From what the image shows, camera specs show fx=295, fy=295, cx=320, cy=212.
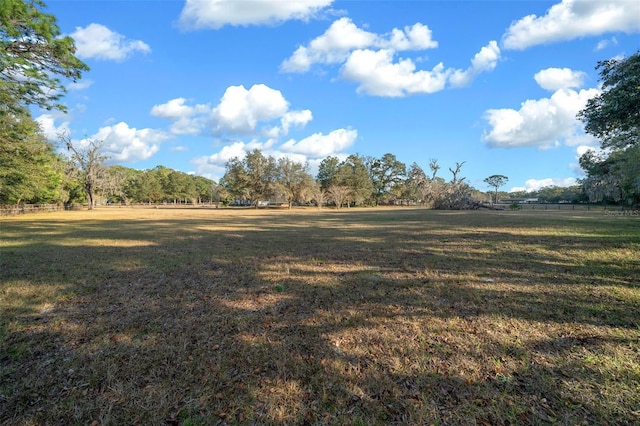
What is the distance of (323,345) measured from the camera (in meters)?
3.73

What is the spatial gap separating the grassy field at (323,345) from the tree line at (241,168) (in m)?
5.51

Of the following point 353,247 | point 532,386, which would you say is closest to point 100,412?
point 532,386

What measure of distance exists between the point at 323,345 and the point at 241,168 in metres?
60.8

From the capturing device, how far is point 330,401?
2.78m

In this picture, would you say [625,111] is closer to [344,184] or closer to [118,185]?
[344,184]

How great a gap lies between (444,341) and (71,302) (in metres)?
6.23

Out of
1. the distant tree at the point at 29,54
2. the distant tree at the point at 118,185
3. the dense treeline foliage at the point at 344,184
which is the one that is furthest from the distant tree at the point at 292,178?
the distant tree at the point at 29,54

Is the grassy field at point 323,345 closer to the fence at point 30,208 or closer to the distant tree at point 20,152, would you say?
the distant tree at point 20,152

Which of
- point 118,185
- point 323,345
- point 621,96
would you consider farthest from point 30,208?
point 621,96

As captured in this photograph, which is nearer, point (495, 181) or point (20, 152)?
point (20, 152)

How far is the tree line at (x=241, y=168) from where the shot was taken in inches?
355

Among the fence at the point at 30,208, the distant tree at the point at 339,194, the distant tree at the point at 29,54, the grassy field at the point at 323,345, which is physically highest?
the distant tree at the point at 29,54

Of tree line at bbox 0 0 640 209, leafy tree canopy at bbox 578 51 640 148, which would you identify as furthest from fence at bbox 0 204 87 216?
leafy tree canopy at bbox 578 51 640 148

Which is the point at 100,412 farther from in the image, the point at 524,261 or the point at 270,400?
the point at 524,261
